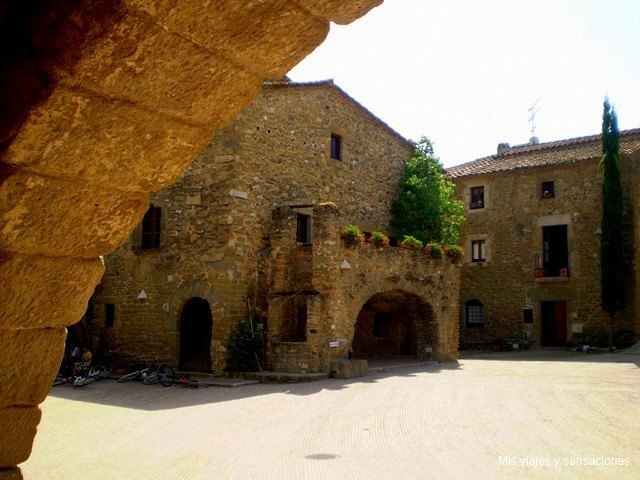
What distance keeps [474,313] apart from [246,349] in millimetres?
16123

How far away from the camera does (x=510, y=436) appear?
845 cm

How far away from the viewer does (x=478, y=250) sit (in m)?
28.4

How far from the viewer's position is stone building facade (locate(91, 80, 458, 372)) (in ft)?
50.2

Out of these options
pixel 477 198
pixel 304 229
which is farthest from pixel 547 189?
pixel 304 229

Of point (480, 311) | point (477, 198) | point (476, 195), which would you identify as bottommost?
point (480, 311)

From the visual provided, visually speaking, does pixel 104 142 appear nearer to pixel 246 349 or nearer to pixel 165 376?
pixel 165 376

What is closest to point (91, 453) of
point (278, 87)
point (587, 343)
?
point (278, 87)

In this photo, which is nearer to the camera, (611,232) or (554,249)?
(611,232)

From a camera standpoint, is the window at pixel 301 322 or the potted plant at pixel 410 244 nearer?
the window at pixel 301 322

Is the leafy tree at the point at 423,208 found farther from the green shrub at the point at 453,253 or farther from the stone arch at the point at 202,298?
the stone arch at the point at 202,298

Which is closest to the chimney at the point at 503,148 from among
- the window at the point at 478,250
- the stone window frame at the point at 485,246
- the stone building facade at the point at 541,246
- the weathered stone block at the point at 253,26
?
the stone building facade at the point at 541,246

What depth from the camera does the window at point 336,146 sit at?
18922mm

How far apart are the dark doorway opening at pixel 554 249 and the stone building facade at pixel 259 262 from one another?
10.4 m

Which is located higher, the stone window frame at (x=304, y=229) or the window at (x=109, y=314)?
the stone window frame at (x=304, y=229)
